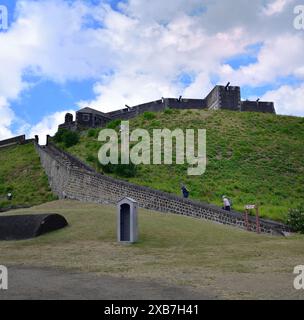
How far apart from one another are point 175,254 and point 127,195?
12028 mm

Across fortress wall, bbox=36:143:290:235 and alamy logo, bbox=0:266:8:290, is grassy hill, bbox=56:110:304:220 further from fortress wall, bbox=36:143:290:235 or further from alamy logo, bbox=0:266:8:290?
alamy logo, bbox=0:266:8:290

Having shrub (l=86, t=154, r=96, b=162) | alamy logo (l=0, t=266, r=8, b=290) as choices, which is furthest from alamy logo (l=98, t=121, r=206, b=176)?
alamy logo (l=0, t=266, r=8, b=290)

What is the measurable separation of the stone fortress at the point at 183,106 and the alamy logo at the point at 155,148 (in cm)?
601

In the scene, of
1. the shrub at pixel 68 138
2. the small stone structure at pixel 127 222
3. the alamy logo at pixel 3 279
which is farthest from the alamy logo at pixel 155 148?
the alamy logo at pixel 3 279

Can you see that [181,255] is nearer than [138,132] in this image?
Yes

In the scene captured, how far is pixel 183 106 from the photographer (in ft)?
189

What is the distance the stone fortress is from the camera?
5684cm

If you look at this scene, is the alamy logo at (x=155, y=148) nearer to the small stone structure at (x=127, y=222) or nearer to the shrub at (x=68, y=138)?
the shrub at (x=68, y=138)

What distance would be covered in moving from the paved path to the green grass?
19.4 m

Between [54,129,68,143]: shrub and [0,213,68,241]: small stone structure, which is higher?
[54,129,68,143]: shrub
